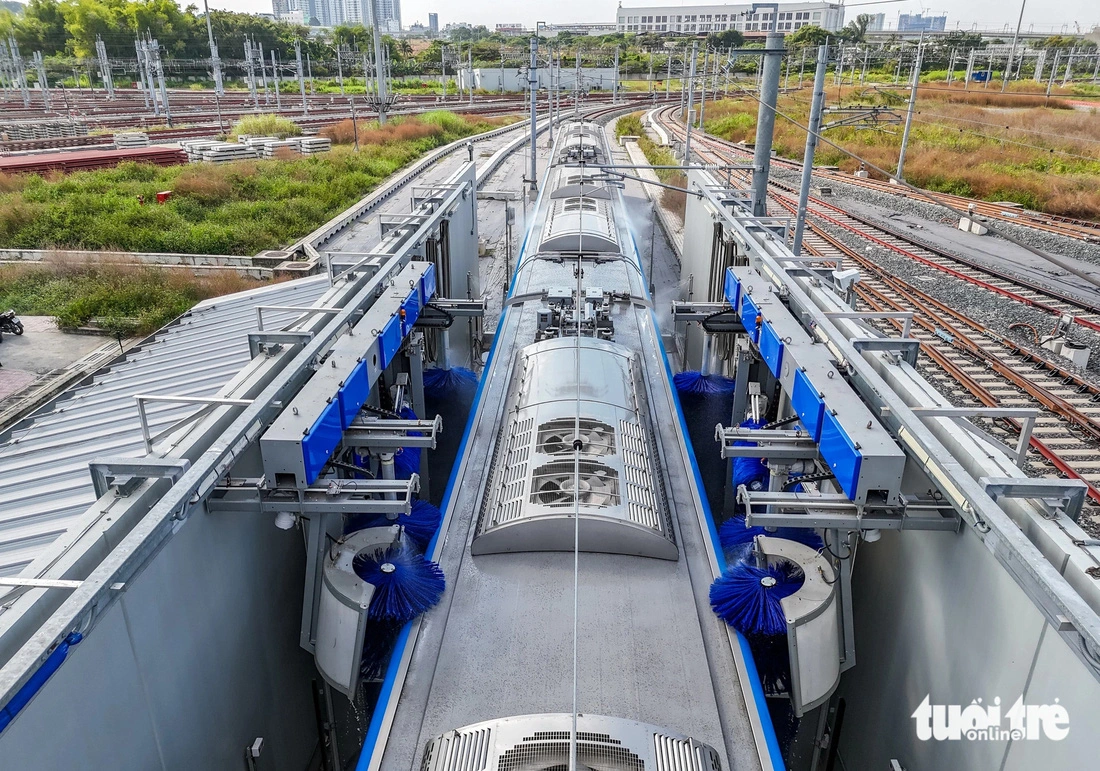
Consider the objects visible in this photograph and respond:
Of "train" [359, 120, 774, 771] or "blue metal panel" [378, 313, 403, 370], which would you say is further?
"blue metal panel" [378, 313, 403, 370]

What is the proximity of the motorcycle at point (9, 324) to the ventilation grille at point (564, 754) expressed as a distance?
956 inches

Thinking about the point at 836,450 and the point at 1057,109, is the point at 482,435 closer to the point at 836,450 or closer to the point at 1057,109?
the point at 836,450

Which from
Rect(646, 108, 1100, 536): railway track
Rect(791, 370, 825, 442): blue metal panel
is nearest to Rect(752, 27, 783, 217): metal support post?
Rect(646, 108, 1100, 536): railway track

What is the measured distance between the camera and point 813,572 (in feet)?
25.9

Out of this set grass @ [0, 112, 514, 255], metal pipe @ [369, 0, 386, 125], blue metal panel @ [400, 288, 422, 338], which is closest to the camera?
blue metal panel @ [400, 288, 422, 338]

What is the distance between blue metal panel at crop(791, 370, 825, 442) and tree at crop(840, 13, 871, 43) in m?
77.5

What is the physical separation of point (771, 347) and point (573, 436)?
312cm

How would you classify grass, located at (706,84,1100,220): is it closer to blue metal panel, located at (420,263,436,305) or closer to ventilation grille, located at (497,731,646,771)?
blue metal panel, located at (420,263,436,305)

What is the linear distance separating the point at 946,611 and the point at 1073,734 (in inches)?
69.7

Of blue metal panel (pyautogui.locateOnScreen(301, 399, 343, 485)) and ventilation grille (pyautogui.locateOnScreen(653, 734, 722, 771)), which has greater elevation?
blue metal panel (pyautogui.locateOnScreen(301, 399, 343, 485))

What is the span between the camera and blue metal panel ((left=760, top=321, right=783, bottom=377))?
1015cm

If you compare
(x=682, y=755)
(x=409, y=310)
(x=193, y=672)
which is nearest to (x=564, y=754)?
(x=682, y=755)

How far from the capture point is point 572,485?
877 cm

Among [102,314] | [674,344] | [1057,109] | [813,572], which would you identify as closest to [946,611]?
[813,572]
